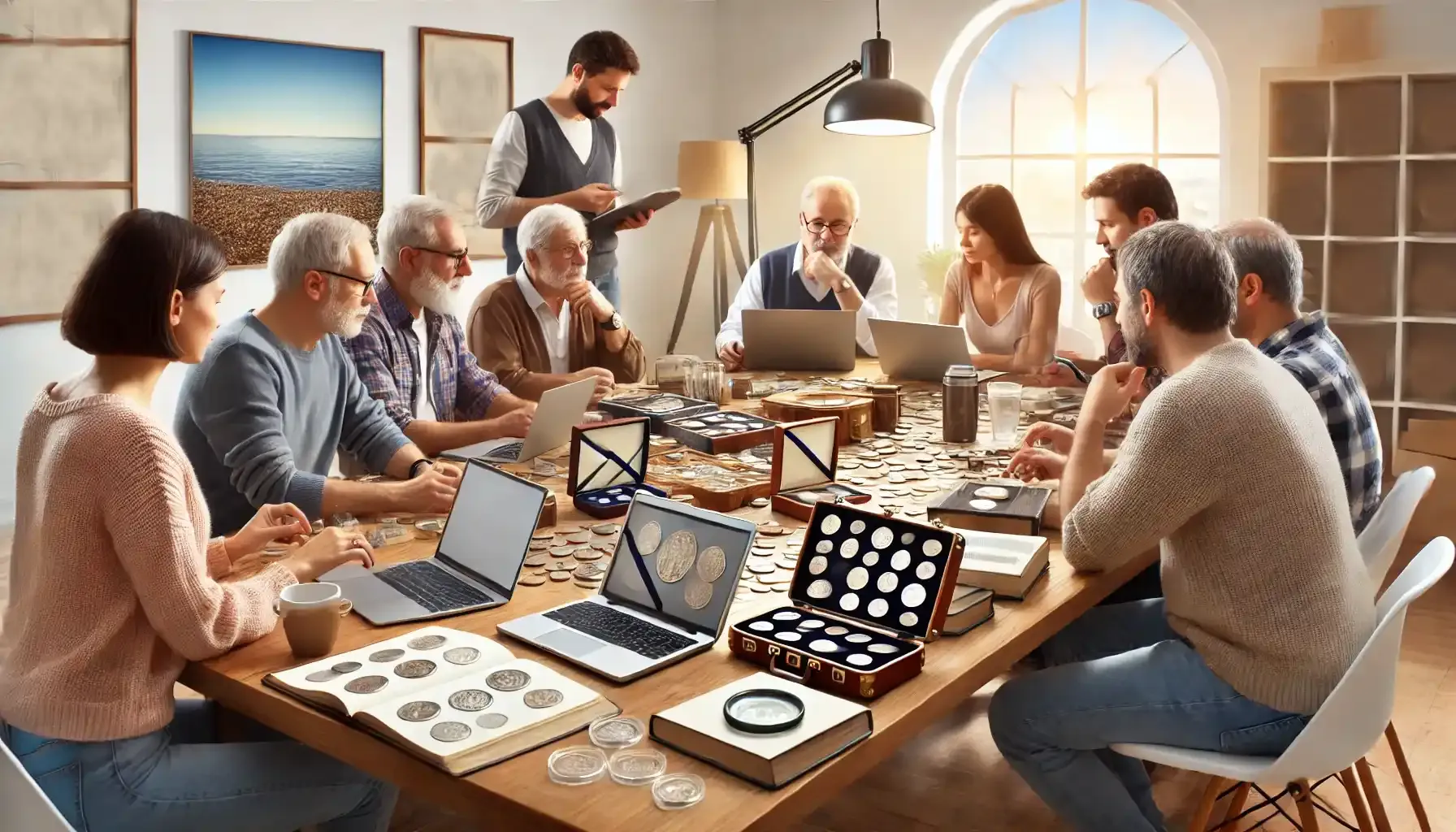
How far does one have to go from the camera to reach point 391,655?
167 centimetres

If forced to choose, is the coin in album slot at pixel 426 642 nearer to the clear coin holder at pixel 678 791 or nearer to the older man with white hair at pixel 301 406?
the clear coin holder at pixel 678 791

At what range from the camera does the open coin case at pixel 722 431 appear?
291cm

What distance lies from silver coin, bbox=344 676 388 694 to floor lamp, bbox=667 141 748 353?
552 cm

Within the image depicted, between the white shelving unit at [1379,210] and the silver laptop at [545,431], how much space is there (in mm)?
3831

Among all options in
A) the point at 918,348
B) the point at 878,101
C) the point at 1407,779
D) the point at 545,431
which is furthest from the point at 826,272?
the point at 1407,779

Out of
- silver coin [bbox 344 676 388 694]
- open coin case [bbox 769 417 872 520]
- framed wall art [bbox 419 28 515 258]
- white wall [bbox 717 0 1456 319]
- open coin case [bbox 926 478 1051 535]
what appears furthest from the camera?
framed wall art [bbox 419 28 515 258]

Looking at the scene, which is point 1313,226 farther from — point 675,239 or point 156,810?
point 156,810

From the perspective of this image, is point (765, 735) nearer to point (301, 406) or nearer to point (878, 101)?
point (301, 406)

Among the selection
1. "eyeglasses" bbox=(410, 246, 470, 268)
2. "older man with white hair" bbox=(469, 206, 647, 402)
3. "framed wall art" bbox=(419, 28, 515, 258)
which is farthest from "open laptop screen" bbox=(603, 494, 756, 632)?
"framed wall art" bbox=(419, 28, 515, 258)

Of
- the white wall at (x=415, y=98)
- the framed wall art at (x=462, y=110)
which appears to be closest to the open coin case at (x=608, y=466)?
the white wall at (x=415, y=98)

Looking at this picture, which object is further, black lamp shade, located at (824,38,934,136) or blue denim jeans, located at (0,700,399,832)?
black lamp shade, located at (824,38,934,136)

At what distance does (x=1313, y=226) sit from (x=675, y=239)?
3.53m

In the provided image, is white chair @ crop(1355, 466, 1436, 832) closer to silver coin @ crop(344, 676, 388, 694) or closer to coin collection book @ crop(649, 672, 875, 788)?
coin collection book @ crop(649, 672, 875, 788)

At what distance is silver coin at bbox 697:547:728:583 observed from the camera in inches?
69.0
